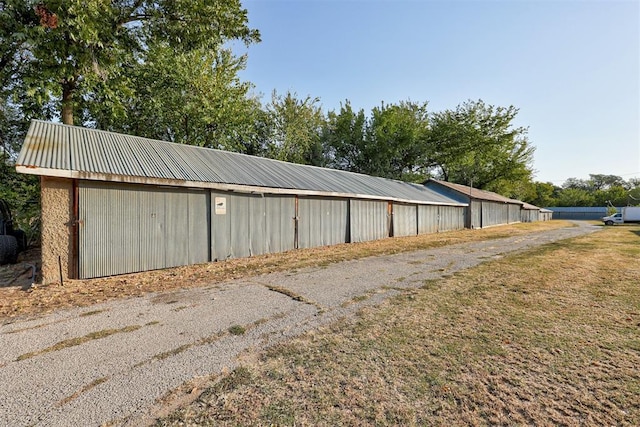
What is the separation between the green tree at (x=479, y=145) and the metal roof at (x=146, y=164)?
26944 mm

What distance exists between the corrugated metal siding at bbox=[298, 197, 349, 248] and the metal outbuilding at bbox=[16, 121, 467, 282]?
44 millimetres

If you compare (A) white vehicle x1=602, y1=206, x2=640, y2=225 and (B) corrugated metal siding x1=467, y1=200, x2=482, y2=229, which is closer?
(B) corrugated metal siding x1=467, y1=200, x2=482, y2=229

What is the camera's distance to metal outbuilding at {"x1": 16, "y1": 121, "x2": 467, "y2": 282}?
671cm

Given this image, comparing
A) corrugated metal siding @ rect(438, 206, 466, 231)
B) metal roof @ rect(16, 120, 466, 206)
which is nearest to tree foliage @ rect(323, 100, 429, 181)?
corrugated metal siding @ rect(438, 206, 466, 231)

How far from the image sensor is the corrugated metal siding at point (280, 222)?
10.9m

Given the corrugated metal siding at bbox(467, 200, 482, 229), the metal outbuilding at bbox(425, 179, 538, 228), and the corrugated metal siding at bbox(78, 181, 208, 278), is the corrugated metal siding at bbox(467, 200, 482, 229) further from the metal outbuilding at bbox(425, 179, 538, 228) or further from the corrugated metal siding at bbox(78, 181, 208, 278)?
the corrugated metal siding at bbox(78, 181, 208, 278)

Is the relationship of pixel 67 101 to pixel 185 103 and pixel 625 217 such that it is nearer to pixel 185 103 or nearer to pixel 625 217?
pixel 185 103

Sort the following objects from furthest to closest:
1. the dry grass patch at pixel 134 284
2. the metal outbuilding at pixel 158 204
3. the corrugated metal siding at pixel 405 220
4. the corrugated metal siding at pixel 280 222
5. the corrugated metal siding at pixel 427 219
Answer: the corrugated metal siding at pixel 427 219, the corrugated metal siding at pixel 405 220, the corrugated metal siding at pixel 280 222, the metal outbuilding at pixel 158 204, the dry grass patch at pixel 134 284

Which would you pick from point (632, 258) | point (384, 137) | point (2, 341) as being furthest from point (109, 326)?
point (384, 137)

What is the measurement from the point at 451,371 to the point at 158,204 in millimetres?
7726

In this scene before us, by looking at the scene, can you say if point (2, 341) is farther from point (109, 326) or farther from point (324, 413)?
point (324, 413)

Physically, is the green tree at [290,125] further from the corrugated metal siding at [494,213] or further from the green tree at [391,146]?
the corrugated metal siding at [494,213]

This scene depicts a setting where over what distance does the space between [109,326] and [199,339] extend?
4.72ft

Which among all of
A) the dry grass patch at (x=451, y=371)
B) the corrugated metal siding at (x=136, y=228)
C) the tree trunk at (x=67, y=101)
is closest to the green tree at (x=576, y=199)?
the dry grass patch at (x=451, y=371)
